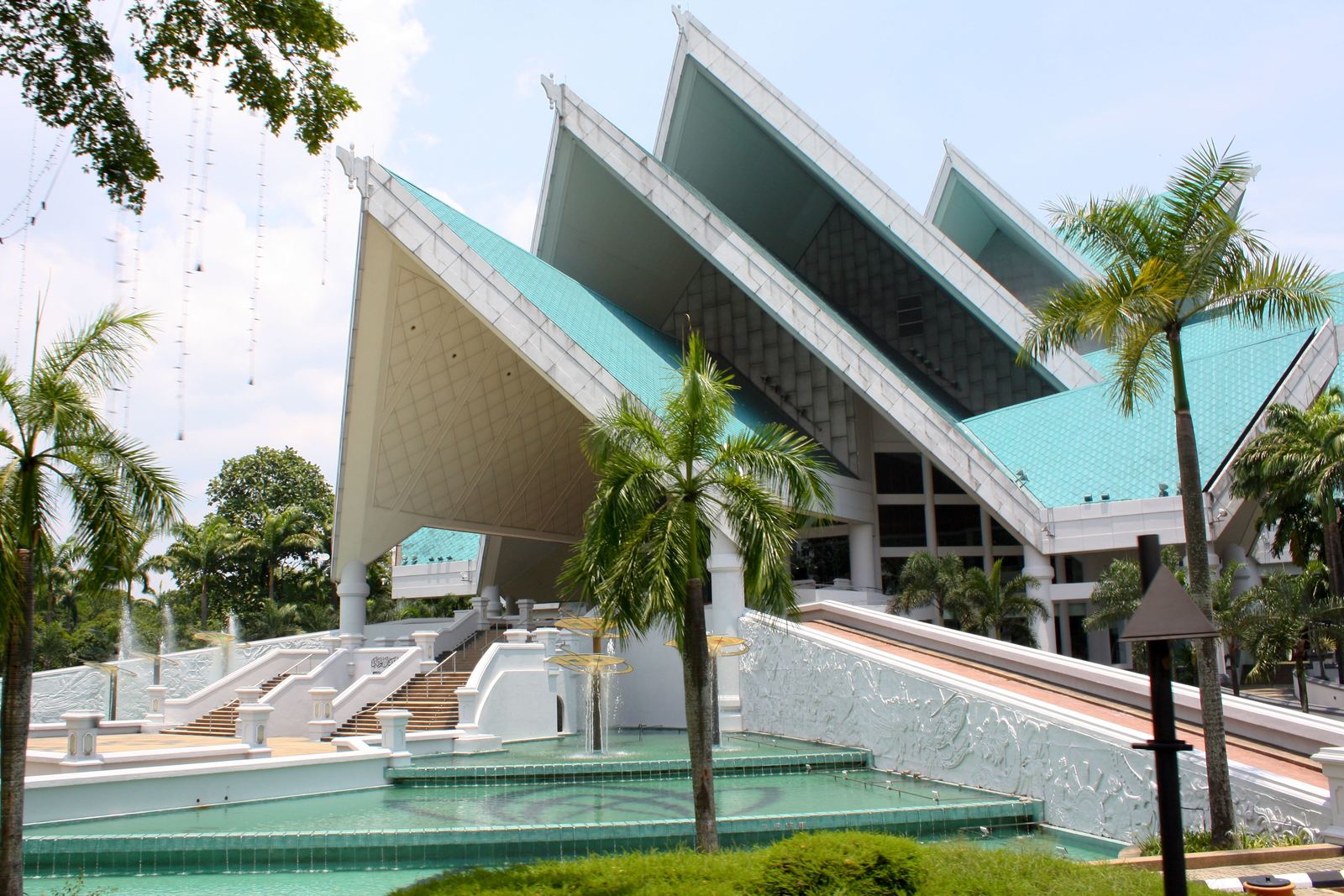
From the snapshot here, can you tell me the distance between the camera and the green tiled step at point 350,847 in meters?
10.0

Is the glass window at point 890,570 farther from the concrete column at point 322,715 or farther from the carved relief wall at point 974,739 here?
the concrete column at point 322,715

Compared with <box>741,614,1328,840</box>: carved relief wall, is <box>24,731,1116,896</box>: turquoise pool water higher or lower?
lower

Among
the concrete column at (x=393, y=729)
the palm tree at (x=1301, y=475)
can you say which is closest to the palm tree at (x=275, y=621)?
the concrete column at (x=393, y=729)

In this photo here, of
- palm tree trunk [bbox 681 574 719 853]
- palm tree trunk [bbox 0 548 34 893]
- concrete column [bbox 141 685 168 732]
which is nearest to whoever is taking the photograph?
palm tree trunk [bbox 0 548 34 893]

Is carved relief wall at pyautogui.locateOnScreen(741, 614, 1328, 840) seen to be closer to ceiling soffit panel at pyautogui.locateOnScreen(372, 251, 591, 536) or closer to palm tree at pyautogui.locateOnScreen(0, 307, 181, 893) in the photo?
palm tree at pyautogui.locateOnScreen(0, 307, 181, 893)

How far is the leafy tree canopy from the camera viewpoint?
47.4 metres

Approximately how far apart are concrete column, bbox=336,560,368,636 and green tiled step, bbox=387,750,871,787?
11403 millimetres

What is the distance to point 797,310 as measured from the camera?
916 inches

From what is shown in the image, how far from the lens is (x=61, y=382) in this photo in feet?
27.5

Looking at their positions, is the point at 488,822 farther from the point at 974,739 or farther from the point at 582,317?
the point at 582,317

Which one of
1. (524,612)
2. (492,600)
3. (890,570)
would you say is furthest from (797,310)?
(492,600)

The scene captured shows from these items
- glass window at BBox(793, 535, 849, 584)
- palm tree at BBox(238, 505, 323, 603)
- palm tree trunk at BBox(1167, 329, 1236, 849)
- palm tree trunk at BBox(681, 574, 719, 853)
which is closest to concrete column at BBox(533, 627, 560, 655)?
glass window at BBox(793, 535, 849, 584)

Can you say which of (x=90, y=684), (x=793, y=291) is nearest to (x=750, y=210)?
(x=793, y=291)

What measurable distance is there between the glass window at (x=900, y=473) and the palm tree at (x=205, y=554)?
2586 cm
